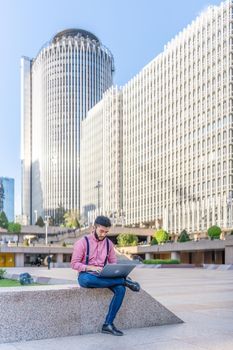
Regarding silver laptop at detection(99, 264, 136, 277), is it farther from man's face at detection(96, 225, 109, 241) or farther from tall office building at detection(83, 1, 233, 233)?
tall office building at detection(83, 1, 233, 233)

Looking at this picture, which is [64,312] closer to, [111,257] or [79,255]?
[79,255]

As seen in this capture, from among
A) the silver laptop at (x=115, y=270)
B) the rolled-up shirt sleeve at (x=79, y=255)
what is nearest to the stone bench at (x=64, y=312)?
the rolled-up shirt sleeve at (x=79, y=255)

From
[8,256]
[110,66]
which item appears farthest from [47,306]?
[110,66]

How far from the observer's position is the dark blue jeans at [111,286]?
7164 millimetres

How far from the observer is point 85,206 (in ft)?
523

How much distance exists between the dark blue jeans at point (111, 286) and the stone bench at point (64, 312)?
0.26 meters

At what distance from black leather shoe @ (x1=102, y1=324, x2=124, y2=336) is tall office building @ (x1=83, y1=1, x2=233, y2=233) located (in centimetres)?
8055

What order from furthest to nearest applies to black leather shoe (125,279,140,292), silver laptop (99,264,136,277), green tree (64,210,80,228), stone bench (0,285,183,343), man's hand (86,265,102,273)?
green tree (64,210,80,228), black leather shoe (125,279,140,292), man's hand (86,265,102,273), silver laptop (99,264,136,277), stone bench (0,285,183,343)

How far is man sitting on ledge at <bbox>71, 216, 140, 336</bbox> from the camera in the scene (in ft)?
23.4

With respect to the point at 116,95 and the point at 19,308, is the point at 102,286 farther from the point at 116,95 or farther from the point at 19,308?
the point at 116,95

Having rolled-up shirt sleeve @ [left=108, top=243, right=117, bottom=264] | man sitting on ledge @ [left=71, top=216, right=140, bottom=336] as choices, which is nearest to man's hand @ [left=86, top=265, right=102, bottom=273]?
man sitting on ledge @ [left=71, top=216, right=140, bottom=336]

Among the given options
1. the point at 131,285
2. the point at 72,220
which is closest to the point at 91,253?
the point at 131,285

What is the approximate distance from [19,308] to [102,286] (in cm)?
121

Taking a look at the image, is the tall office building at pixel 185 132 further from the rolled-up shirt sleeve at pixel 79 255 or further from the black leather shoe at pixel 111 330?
the rolled-up shirt sleeve at pixel 79 255
